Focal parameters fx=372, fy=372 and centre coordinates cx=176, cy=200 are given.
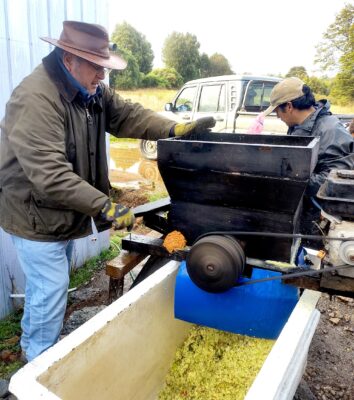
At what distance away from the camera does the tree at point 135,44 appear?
130ft

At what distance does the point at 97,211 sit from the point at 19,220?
1.81 feet

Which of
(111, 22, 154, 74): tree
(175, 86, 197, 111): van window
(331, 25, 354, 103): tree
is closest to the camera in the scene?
(175, 86, 197, 111): van window

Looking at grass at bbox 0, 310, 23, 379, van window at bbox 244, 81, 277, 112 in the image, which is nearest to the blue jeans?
grass at bbox 0, 310, 23, 379

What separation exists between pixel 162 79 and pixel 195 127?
36672 mm

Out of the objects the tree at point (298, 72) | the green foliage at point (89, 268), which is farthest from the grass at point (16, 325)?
the tree at point (298, 72)

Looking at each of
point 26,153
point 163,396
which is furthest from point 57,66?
point 163,396

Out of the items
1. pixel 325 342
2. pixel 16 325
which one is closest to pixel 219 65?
pixel 325 342

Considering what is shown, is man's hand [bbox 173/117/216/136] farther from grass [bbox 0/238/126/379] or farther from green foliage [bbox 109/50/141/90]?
green foliage [bbox 109/50/141/90]

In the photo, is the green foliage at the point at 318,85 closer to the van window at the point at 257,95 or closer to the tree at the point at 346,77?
the tree at the point at 346,77

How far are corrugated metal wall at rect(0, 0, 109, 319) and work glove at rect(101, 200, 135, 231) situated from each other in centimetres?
137

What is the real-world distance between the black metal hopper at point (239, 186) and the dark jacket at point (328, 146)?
67cm

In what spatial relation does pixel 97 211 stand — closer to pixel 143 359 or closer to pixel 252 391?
pixel 143 359

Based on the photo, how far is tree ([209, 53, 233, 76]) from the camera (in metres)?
50.3

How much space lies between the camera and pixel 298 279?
1.65 metres
